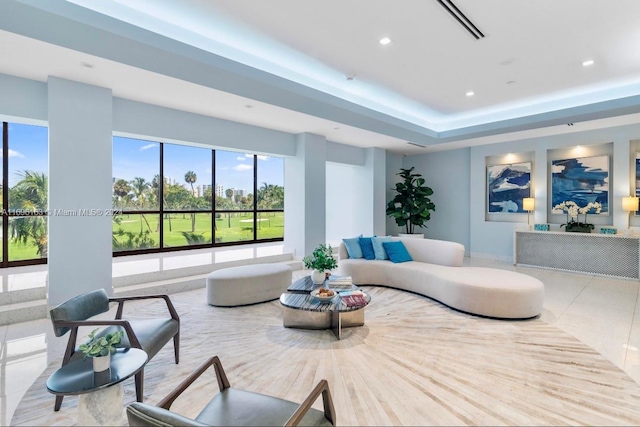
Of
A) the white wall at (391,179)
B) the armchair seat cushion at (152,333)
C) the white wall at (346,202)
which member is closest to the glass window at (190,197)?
the white wall at (346,202)

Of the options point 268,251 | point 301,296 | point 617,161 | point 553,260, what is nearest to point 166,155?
point 268,251

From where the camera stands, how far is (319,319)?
3660mm

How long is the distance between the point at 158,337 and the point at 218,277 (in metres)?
1.93

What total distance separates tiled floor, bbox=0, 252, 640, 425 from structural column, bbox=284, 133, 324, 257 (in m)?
3.28

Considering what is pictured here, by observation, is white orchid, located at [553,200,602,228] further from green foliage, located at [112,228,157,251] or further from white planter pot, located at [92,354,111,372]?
green foliage, located at [112,228,157,251]

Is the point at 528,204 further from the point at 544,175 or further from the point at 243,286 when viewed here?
the point at 243,286

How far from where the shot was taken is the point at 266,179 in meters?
9.52

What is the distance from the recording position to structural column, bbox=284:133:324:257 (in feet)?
22.6

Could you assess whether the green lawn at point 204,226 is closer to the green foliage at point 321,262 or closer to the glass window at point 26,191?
the glass window at point 26,191

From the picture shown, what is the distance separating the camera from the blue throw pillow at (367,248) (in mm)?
5613

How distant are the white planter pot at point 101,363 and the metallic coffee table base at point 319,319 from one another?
2012 mm

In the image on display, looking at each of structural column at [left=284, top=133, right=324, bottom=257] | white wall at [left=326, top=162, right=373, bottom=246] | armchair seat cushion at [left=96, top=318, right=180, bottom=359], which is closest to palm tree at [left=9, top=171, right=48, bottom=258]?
structural column at [left=284, top=133, right=324, bottom=257]

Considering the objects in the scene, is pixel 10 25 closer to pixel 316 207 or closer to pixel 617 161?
pixel 316 207

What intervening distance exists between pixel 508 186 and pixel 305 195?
5004 millimetres
